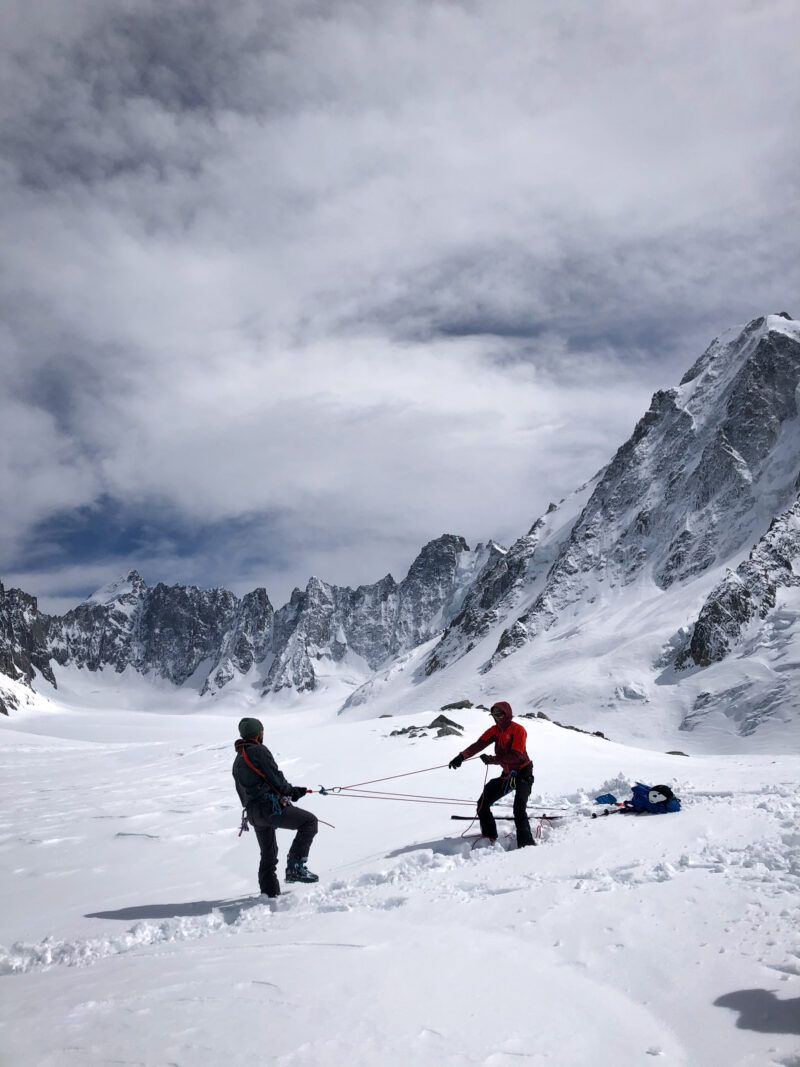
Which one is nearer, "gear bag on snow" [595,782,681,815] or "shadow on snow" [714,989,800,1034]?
"shadow on snow" [714,989,800,1034]

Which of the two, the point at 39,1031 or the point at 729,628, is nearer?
the point at 39,1031

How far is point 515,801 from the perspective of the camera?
8.80m

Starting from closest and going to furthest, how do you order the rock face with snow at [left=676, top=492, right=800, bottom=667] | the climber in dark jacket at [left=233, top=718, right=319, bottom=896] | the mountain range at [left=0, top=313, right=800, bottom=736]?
1. the climber in dark jacket at [left=233, top=718, right=319, bottom=896]
2. the mountain range at [left=0, top=313, right=800, bottom=736]
3. the rock face with snow at [left=676, top=492, right=800, bottom=667]

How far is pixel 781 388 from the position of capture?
119 m

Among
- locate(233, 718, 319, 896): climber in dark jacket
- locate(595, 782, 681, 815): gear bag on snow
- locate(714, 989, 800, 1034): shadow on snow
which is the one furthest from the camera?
locate(595, 782, 681, 815): gear bag on snow

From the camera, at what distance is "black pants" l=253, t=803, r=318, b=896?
7.65m

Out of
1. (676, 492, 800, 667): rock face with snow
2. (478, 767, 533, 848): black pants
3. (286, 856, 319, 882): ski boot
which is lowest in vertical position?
(286, 856, 319, 882): ski boot

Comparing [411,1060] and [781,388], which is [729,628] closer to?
[781,388]

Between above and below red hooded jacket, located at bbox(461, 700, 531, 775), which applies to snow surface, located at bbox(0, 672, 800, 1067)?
below

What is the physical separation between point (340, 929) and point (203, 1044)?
2128mm

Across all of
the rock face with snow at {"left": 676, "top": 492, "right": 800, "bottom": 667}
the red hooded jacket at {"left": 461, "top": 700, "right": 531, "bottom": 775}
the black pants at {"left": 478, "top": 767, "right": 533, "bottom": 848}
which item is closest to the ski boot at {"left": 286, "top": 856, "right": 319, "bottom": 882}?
the black pants at {"left": 478, "top": 767, "right": 533, "bottom": 848}

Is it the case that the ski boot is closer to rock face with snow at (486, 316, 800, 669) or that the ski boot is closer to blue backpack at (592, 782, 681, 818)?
blue backpack at (592, 782, 681, 818)

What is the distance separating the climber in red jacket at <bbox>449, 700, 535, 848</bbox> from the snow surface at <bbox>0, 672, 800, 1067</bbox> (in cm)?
53

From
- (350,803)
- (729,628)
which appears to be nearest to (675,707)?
(729,628)
